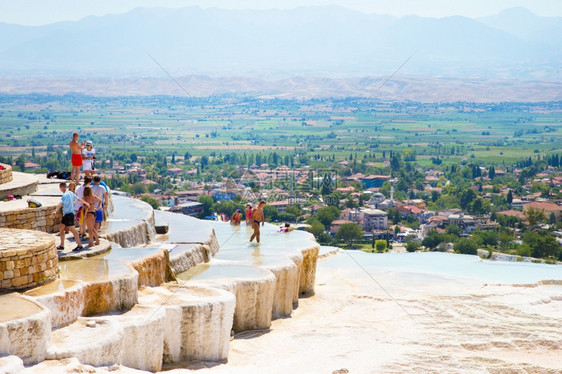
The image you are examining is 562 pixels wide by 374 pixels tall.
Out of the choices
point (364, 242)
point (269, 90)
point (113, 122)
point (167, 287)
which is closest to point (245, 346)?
point (167, 287)

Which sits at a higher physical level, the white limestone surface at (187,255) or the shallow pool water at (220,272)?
the white limestone surface at (187,255)

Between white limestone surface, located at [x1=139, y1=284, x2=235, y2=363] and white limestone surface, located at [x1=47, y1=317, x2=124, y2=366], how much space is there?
4.96 feet

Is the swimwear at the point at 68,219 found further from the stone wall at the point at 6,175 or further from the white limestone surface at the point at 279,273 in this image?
the stone wall at the point at 6,175

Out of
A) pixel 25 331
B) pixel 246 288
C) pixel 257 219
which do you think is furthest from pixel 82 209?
pixel 257 219

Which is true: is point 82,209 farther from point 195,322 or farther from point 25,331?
point 25,331

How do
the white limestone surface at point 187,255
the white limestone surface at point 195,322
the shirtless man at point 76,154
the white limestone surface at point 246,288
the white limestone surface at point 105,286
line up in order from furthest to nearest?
the shirtless man at point 76,154
the white limestone surface at point 187,255
the white limestone surface at point 246,288
the white limestone surface at point 195,322
the white limestone surface at point 105,286

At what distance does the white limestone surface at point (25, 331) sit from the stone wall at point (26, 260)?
787 millimetres

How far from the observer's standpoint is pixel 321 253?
90.9ft

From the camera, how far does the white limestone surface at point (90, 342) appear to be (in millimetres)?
10734

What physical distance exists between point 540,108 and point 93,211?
184 metres

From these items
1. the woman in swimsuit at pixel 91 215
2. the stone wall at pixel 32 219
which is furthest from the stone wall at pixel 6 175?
the woman in swimsuit at pixel 91 215

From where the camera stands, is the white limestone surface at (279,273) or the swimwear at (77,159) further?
the swimwear at (77,159)

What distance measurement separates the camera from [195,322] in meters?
13.4

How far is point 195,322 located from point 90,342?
2.63 m
